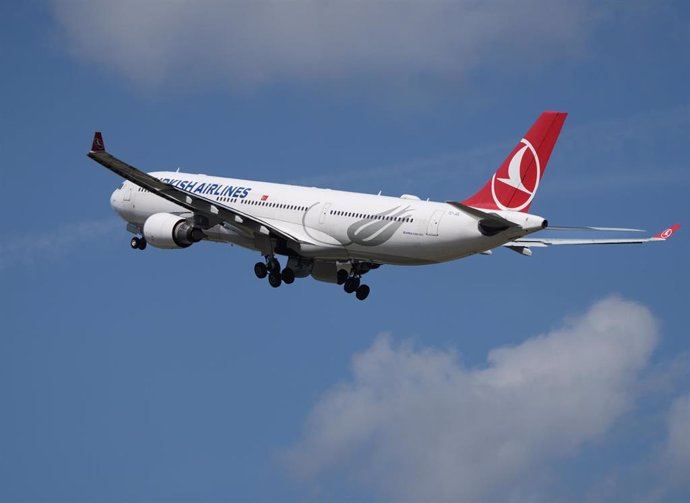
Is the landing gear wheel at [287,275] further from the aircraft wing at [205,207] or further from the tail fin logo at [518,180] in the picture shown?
the tail fin logo at [518,180]

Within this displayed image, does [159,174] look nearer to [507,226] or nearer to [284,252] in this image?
[284,252]

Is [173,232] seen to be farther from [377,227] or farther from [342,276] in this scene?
[377,227]

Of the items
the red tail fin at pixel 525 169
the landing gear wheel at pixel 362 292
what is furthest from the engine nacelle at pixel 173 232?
the red tail fin at pixel 525 169

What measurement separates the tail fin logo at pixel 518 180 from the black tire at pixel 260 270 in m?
14.8

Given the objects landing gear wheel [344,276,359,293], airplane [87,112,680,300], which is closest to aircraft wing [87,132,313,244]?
airplane [87,112,680,300]

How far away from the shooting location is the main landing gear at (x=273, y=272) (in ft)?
280

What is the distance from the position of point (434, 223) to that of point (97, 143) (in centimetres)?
1742

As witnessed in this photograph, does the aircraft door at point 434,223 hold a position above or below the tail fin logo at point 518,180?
below

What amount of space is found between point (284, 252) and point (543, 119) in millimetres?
16600

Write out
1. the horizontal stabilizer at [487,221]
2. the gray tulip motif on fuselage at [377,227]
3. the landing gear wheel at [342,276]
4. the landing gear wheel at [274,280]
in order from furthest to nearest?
the landing gear wheel at [342,276]
the landing gear wheel at [274,280]
the gray tulip motif on fuselage at [377,227]
the horizontal stabilizer at [487,221]

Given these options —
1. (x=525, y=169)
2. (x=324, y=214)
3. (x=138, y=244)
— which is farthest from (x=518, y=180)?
(x=138, y=244)

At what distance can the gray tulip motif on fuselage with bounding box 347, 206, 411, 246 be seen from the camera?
259 feet

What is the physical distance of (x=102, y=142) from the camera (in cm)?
7912

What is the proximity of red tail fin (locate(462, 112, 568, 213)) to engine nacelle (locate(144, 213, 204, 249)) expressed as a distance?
57.6 ft
